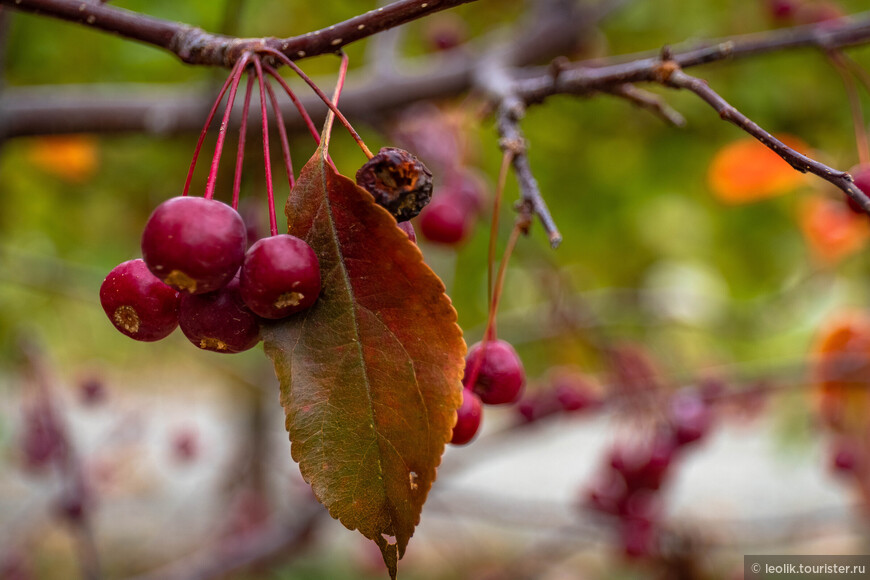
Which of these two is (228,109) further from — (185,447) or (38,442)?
(185,447)

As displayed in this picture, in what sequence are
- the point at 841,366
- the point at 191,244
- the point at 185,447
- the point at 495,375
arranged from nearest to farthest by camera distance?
the point at 191,244 → the point at 495,375 → the point at 841,366 → the point at 185,447

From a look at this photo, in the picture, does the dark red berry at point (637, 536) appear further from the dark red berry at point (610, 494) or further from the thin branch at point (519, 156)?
the thin branch at point (519, 156)

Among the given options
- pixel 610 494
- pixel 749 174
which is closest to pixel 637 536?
pixel 610 494

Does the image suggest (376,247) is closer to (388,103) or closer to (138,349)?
(388,103)

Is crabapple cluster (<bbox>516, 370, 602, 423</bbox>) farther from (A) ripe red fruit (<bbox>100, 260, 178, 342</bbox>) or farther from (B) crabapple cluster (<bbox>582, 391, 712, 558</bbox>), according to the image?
(A) ripe red fruit (<bbox>100, 260, 178, 342</bbox>)

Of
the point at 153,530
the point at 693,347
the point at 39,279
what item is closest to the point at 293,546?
the point at 39,279

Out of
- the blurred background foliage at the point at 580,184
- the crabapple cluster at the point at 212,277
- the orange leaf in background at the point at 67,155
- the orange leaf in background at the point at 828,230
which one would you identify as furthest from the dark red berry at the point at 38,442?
the orange leaf in background at the point at 828,230
